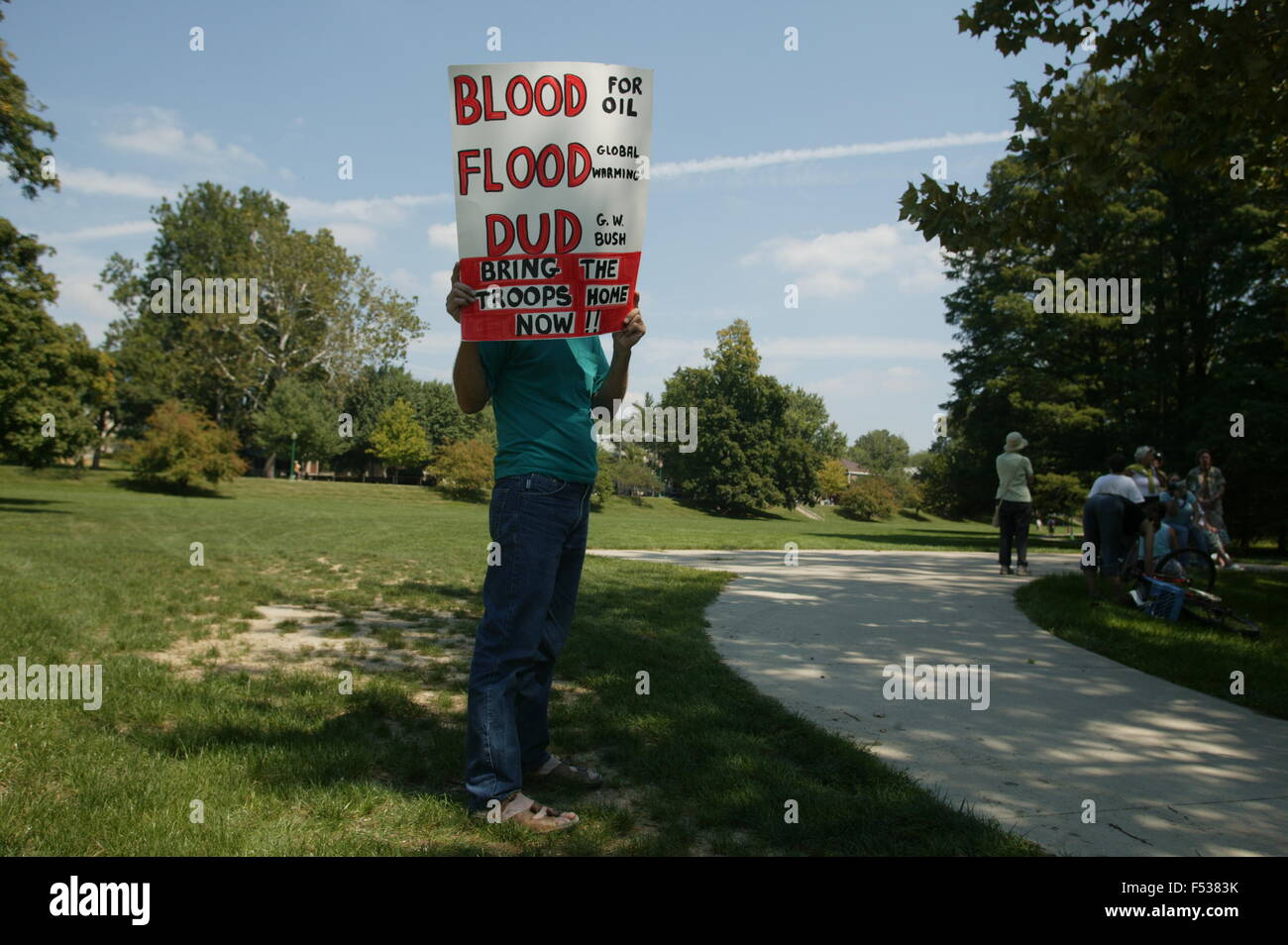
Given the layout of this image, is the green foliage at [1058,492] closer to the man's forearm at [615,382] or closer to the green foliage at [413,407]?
the man's forearm at [615,382]

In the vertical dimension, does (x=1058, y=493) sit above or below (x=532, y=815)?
above

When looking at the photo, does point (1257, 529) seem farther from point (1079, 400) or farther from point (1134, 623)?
point (1134, 623)

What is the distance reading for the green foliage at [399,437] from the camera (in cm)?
5712

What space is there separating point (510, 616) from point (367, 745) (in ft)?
3.92

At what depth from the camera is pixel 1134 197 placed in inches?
1089

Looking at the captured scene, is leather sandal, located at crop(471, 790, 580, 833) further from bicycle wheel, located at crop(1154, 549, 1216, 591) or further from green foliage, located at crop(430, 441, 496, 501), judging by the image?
green foliage, located at crop(430, 441, 496, 501)

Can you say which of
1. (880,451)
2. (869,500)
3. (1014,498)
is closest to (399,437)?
(869,500)

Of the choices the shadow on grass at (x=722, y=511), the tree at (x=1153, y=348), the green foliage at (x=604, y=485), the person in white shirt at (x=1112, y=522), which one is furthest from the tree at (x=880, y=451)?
the person in white shirt at (x=1112, y=522)

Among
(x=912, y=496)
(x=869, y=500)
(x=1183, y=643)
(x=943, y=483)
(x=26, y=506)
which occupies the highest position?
(x=943, y=483)

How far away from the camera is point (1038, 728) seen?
430cm

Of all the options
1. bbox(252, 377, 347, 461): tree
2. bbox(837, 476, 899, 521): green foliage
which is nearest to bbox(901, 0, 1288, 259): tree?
bbox(252, 377, 347, 461): tree

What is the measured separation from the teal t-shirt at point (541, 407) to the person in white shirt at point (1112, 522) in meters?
7.37

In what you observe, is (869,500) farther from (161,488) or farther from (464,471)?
(161,488)

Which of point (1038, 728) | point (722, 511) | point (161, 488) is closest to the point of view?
point (1038, 728)
